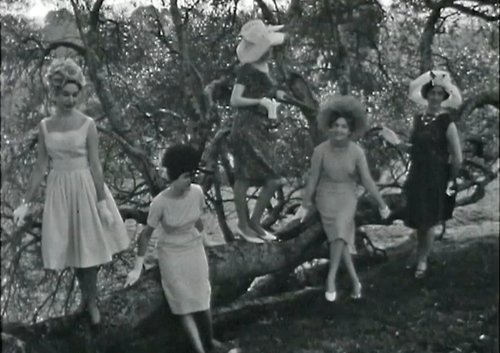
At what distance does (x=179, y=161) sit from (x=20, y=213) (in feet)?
2.94

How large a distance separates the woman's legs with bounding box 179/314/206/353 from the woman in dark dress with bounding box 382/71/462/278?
1.46m

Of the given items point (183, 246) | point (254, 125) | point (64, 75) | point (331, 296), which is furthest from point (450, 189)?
point (64, 75)

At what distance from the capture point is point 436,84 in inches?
193

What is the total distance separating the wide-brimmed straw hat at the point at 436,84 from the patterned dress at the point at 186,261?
1.41 metres

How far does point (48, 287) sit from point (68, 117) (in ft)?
4.40

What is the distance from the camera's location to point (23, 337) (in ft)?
15.5

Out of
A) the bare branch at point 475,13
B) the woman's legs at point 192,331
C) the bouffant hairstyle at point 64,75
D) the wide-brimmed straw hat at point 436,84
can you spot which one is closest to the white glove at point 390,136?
the wide-brimmed straw hat at point 436,84

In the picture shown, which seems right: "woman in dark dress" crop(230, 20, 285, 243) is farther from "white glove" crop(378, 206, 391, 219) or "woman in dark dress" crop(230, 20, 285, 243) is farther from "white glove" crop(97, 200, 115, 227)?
"white glove" crop(97, 200, 115, 227)

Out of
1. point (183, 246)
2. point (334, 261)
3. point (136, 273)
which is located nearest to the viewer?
point (136, 273)

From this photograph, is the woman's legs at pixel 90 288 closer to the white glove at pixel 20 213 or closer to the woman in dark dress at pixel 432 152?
the white glove at pixel 20 213

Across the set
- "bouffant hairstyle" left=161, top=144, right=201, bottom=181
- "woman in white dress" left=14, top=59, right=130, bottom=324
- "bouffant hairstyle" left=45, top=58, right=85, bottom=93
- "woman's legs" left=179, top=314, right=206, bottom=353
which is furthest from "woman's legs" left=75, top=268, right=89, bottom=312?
"bouffant hairstyle" left=45, top=58, right=85, bottom=93

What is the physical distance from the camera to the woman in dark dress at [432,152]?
4875 millimetres

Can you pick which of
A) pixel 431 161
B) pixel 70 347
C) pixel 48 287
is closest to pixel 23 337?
pixel 70 347

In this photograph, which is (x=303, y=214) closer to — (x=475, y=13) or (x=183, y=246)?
(x=183, y=246)
